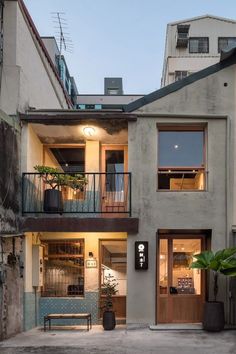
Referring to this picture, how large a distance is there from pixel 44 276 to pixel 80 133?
4.23m

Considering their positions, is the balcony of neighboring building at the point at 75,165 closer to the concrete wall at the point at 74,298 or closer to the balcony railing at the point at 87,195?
the balcony railing at the point at 87,195

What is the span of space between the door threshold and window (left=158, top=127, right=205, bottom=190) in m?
3.57

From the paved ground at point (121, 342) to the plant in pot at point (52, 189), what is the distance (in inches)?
124

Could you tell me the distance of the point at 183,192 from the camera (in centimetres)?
1248

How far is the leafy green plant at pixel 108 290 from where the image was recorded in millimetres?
12292

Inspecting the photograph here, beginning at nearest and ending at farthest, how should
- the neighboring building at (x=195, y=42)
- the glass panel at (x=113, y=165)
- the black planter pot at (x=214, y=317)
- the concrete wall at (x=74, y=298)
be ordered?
the black planter pot at (x=214, y=317), the concrete wall at (x=74, y=298), the glass panel at (x=113, y=165), the neighboring building at (x=195, y=42)

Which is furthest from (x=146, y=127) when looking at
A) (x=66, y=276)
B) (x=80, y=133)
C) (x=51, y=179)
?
(x=66, y=276)

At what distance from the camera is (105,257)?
13680 mm

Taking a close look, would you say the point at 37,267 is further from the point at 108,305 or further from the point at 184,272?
the point at 184,272

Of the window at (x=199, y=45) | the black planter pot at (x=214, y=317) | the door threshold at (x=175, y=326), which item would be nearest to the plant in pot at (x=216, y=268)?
the black planter pot at (x=214, y=317)

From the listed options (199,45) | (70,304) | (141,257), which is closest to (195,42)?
(199,45)

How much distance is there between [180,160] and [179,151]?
249mm

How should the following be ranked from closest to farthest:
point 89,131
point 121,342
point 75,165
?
point 121,342, point 89,131, point 75,165

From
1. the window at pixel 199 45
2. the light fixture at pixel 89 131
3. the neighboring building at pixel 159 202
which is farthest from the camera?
the window at pixel 199 45
